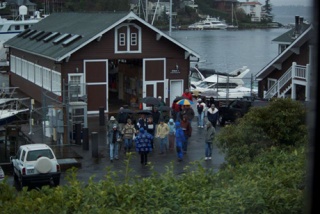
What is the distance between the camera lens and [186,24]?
131 meters

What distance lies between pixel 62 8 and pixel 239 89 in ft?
156

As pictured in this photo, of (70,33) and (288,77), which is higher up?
(70,33)

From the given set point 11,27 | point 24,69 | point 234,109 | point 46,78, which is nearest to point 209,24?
point 11,27

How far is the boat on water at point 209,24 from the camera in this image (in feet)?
436

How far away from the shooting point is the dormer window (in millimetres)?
31266

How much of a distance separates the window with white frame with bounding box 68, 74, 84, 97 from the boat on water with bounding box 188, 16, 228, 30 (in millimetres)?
102253

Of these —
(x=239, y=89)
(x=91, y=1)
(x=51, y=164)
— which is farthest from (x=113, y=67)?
(x=91, y=1)

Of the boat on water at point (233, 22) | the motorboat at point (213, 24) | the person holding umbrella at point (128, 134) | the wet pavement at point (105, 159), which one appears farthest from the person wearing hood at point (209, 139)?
the boat on water at point (233, 22)

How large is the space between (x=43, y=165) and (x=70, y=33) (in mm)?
18495

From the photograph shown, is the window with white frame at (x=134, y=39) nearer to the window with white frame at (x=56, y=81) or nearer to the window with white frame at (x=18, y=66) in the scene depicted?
the window with white frame at (x=56, y=81)

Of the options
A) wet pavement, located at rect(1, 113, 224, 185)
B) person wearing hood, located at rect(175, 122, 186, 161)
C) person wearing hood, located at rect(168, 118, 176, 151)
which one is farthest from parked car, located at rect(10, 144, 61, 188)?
person wearing hood, located at rect(168, 118, 176, 151)

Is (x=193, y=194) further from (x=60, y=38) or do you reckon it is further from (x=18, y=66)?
(x=18, y=66)

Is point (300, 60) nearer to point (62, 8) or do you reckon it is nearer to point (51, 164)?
point (51, 164)

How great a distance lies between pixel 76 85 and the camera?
1035 inches
